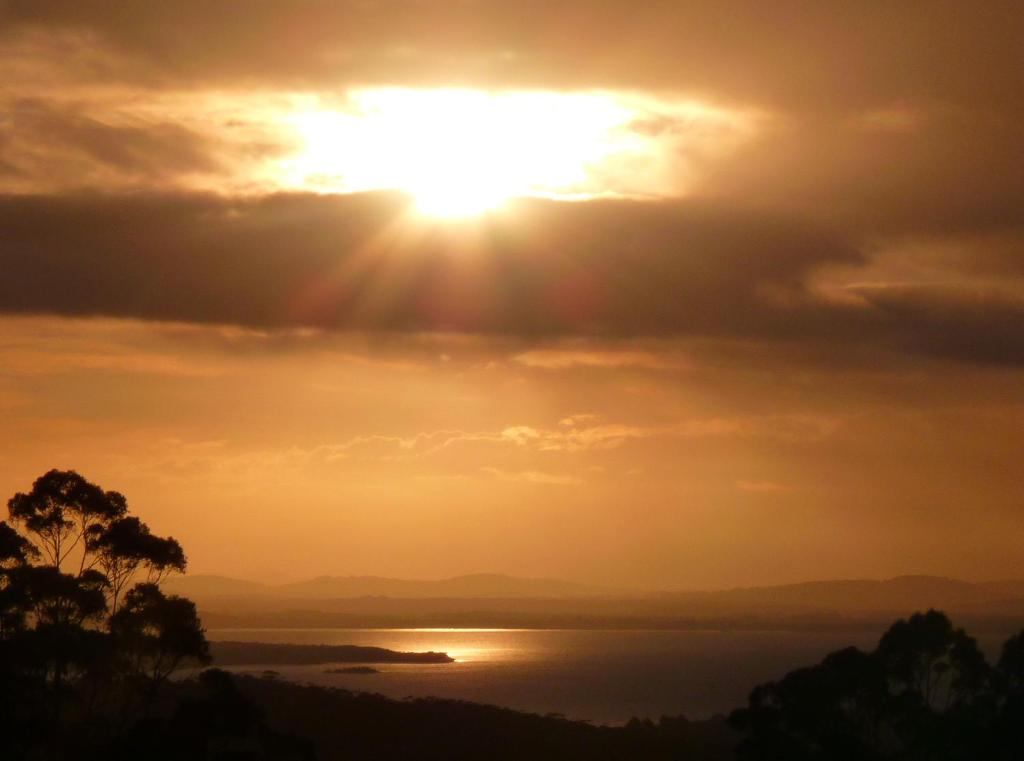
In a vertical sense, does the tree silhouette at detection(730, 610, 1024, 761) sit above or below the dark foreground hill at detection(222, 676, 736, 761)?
above

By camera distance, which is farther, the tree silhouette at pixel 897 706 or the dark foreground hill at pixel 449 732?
the dark foreground hill at pixel 449 732

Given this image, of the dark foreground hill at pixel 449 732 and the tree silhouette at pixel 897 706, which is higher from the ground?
the tree silhouette at pixel 897 706

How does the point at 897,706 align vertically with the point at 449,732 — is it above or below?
above

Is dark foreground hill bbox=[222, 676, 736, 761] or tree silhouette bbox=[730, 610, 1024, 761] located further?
dark foreground hill bbox=[222, 676, 736, 761]

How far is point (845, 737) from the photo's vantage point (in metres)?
75.2

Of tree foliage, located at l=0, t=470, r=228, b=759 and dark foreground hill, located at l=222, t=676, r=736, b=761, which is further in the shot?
dark foreground hill, located at l=222, t=676, r=736, b=761

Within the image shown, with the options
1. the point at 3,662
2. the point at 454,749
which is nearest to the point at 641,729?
the point at 454,749

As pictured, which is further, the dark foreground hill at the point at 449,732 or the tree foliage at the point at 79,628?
the dark foreground hill at the point at 449,732

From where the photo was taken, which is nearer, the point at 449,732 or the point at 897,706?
the point at 897,706

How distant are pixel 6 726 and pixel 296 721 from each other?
5802 cm

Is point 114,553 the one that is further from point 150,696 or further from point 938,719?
point 938,719

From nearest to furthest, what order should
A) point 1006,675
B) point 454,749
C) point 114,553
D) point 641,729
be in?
point 114,553 < point 1006,675 < point 454,749 < point 641,729

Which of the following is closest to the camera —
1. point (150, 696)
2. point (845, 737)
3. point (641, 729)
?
point (150, 696)

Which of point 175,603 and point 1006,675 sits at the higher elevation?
point 175,603
